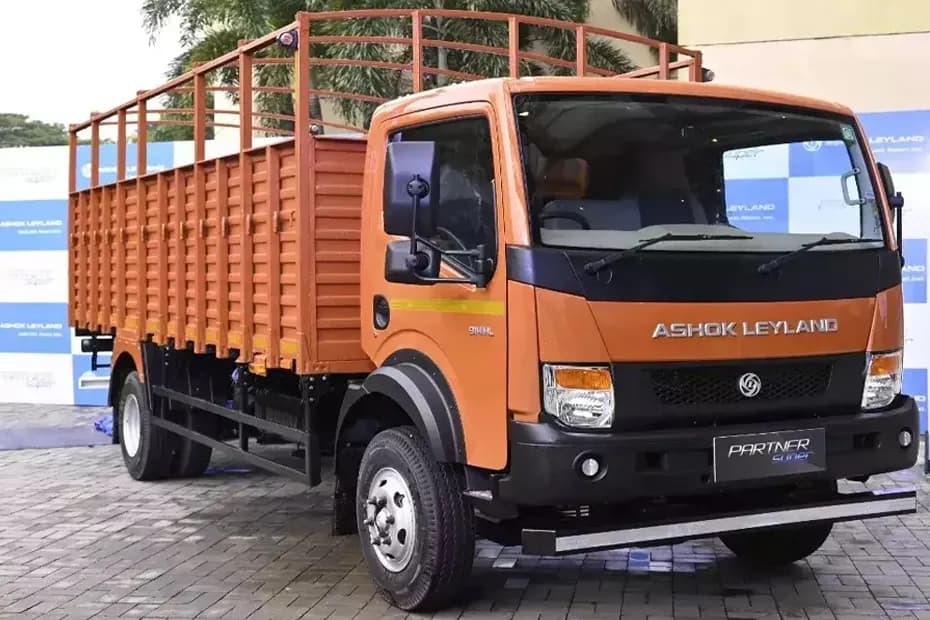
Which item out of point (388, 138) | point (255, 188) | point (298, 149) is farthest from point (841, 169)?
point (255, 188)

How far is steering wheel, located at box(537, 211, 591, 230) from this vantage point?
468 cm

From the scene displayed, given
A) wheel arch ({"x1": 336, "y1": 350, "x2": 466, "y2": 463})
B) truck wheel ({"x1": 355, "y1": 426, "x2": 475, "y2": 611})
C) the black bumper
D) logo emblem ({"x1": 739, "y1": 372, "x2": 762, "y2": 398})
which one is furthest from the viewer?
truck wheel ({"x1": 355, "y1": 426, "x2": 475, "y2": 611})

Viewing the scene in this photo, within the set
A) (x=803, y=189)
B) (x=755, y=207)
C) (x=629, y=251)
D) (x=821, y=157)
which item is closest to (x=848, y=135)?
(x=821, y=157)

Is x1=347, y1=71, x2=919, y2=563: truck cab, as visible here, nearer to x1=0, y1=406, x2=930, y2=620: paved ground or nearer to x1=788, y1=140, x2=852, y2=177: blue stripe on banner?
x1=788, y1=140, x2=852, y2=177: blue stripe on banner

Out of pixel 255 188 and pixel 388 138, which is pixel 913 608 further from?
pixel 255 188

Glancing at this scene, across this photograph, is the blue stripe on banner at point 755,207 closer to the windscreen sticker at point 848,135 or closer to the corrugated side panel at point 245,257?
the windscreen sticker at point 848,135

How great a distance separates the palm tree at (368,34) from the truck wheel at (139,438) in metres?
4.19

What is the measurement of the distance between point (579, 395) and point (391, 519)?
131cm

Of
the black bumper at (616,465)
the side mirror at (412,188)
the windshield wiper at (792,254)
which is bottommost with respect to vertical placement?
the black bumper at (616,465)

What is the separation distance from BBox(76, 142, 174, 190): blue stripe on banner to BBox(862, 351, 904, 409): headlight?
7.00 meters

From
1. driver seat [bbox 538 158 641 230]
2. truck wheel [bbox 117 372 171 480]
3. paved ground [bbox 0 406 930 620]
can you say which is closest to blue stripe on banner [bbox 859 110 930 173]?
paved ground [bbox 0 406 930 620]

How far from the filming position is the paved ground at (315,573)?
5445mm

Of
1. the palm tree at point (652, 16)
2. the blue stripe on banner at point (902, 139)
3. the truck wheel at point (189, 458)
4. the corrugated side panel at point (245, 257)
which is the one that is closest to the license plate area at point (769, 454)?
the corrugated side panel at point (245, 257)

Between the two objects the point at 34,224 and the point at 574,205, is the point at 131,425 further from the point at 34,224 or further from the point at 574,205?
the point at 34,224
